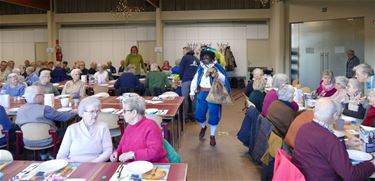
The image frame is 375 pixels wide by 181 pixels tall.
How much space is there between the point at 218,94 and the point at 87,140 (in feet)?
10.0

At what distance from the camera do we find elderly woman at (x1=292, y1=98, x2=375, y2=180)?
2.45m

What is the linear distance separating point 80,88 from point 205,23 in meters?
9.29

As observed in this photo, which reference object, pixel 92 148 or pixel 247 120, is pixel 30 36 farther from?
pixel 92 148

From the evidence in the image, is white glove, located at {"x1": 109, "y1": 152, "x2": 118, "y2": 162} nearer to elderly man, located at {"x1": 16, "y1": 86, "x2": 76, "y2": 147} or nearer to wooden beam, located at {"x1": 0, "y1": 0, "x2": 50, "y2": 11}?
elderly man, located at {"x1": 16, "y1": 86, "x2": 76, "y2": 147}

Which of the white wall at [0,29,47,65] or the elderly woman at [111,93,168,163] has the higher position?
the white wall at [0,29,47,65]

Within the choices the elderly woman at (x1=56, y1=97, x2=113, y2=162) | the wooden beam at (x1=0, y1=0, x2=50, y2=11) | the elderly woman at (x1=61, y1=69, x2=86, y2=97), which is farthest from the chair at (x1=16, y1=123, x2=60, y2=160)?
the wooden beam at (x1=0, y1=0, x2=50, y2=11)

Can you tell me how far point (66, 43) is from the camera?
632 inches

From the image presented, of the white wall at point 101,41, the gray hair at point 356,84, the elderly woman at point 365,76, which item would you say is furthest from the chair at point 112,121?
the white wall at point 101,41

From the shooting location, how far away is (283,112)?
13.9 ft

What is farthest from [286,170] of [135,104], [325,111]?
[135,104]

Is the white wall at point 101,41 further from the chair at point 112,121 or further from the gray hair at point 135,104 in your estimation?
Answer: the gray hair at point 135,104

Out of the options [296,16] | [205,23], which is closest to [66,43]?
[205,23]

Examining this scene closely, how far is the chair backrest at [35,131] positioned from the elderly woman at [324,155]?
299 cm

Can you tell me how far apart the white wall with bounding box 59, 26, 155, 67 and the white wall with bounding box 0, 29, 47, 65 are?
3.75ft
